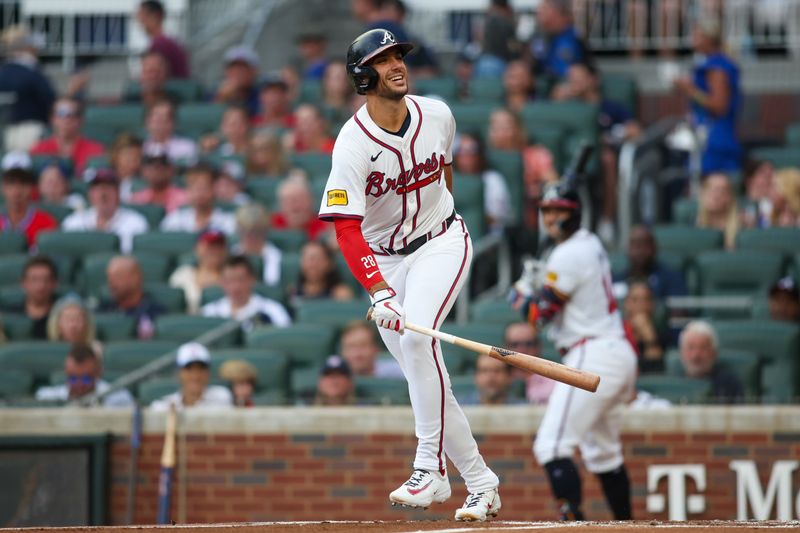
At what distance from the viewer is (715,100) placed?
40.9 ft

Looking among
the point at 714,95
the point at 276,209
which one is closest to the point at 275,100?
the point at 276,209

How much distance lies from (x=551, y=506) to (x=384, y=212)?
10.2 ft

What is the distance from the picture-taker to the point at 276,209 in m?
12.2

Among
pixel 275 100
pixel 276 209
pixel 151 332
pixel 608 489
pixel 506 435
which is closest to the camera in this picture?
pixel 608 489

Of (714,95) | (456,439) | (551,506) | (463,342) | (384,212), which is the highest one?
(714,95)

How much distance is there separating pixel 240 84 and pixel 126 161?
1.46 meters

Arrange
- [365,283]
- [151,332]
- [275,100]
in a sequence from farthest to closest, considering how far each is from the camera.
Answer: [275,100] < [151,332] < [365,283]

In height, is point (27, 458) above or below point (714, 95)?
below

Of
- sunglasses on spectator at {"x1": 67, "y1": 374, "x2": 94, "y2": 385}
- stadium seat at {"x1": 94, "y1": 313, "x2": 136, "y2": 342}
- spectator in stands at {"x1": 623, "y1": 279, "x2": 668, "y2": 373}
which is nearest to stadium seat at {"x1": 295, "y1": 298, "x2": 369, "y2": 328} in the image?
stadium seat at {"x1": 94, "y1": 313, "x2": 136, "y2": 342}

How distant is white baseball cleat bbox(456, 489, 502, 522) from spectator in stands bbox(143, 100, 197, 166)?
6563 millimetres

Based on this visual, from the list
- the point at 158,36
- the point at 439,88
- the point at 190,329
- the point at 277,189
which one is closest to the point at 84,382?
the point at 190,329

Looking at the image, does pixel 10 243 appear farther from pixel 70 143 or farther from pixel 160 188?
pixel 70 143

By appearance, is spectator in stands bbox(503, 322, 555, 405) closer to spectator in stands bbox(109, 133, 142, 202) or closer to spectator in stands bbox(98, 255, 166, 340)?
spectator in stands bbox(98, 255, 166, 340)

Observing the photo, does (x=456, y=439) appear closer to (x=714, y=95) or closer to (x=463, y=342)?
(x=463, y=342)
